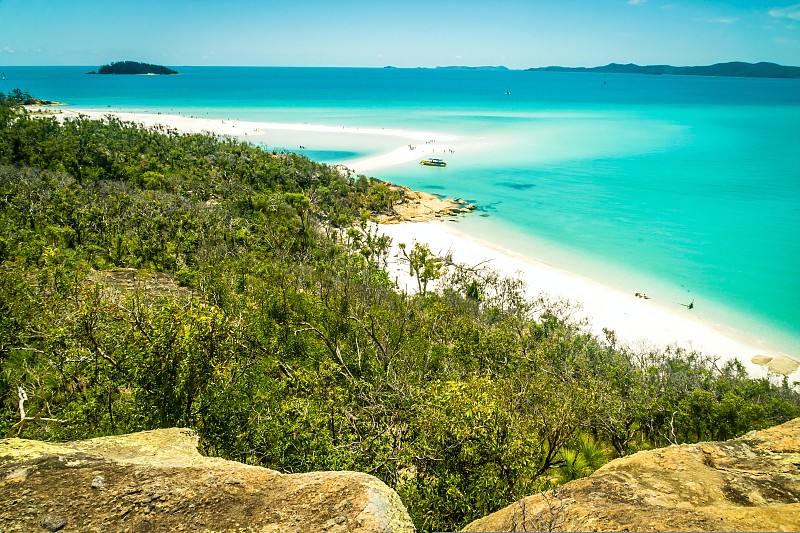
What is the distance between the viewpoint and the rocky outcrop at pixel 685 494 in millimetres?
6074

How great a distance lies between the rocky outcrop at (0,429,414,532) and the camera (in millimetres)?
5766

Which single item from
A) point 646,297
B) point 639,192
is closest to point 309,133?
point 639,192

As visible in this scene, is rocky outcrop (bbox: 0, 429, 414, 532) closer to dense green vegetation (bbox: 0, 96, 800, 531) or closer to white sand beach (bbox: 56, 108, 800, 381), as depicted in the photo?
dense green vegetation (bbox: 0, 96, 800, 531)

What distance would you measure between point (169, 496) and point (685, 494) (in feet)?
25.8

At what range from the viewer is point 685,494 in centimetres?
729

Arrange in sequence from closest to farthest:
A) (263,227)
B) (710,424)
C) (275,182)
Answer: (710,424), (263,227), (275,182)

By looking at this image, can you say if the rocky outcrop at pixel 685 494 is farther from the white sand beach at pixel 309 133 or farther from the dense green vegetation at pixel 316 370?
the white sand beach at pixel 309 133

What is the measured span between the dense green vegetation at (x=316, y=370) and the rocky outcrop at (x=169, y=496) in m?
3.11

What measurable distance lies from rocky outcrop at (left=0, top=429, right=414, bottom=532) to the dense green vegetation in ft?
10.2

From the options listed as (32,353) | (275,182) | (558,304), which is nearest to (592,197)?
(558,304)

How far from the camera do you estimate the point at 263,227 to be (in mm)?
38062

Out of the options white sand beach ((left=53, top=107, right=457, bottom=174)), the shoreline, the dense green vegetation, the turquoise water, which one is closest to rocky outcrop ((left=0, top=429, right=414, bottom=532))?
the dense green vegetation

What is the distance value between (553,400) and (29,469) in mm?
12092

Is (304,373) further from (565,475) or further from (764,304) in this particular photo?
(764,304)
